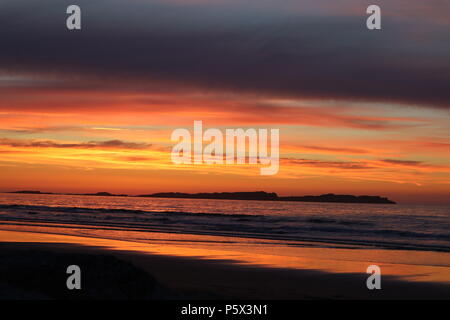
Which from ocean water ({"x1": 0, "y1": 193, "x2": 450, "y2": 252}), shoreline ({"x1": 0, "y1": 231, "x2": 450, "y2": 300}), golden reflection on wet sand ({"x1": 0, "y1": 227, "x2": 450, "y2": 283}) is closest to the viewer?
shoreline ({"x1": 0, "y1": 231, "x2": 450, "y2": 300})

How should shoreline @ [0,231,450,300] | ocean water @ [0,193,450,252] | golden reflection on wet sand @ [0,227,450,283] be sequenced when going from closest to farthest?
shoreline @ [0,231,450,300], golden reflection on wet sand @ [0,227,450,283], ocean water @ [0,193,450,252]

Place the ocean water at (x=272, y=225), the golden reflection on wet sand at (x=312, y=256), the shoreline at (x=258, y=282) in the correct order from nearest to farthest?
the shoreline at (x=258, y=282) < the golden reflection on wet sand at (x=312, y=256) < the ocean water at (x=272, y=225)

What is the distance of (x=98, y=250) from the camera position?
2180 centimetres

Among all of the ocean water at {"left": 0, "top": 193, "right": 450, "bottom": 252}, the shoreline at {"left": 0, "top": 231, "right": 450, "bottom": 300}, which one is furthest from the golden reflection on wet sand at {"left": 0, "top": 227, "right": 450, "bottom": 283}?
the ocean water at {"left": 0, "top": 193, "right": 450, "bottom": 252}

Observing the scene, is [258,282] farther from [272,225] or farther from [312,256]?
[272,225]

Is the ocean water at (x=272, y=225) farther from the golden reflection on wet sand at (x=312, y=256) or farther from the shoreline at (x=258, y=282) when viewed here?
the shoreline at (x=258, y=282)

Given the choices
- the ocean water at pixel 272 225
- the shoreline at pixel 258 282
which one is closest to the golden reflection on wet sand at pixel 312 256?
the shoreline at pixel 258 282

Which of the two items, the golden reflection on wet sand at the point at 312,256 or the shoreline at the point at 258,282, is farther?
the golden reflection on wet sand at the point at 312,256

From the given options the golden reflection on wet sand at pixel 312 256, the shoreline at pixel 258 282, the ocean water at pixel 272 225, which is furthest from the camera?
the ocean water at pixel 272 225

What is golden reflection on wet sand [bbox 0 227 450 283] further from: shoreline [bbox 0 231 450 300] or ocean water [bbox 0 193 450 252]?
ocean water [bbox 0 193 450 252]
